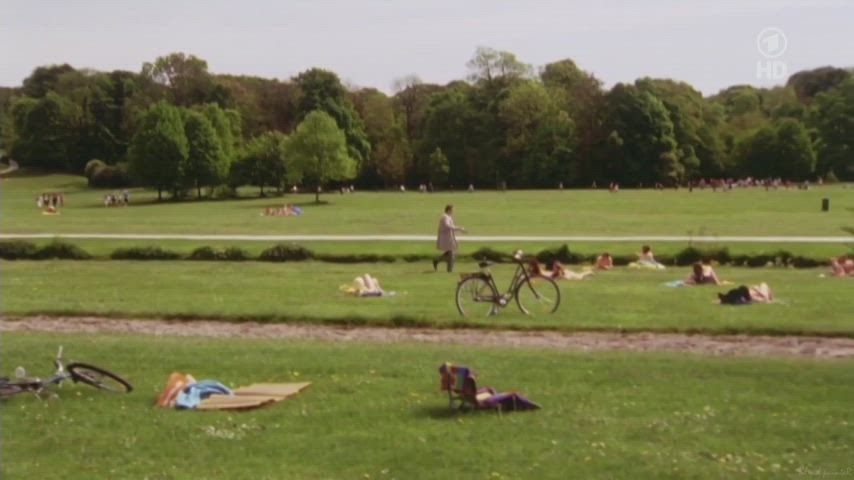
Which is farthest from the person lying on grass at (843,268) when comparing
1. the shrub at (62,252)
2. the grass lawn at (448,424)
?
the shrub at (62,252)

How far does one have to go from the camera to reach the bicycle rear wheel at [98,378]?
39.3 ft

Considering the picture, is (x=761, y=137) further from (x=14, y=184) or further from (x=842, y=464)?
(x=842, y=464)

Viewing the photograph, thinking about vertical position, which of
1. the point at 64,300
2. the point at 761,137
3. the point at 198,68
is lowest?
the point at 64,300

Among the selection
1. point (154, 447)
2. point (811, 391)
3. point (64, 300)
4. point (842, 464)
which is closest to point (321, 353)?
point (154, 447)

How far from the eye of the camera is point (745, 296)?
2117cm

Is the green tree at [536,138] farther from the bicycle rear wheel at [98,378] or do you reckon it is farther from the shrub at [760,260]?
the bicycle rear wheel at [98,378]

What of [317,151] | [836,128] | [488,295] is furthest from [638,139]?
[488,295]

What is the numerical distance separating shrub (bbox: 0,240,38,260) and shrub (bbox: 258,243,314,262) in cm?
801

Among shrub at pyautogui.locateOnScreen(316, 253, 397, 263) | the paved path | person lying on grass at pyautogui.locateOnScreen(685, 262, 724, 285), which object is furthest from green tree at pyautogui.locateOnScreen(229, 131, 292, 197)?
person lying on grass at pyautogui.locateOnScreen(685, 262, 724, 285)

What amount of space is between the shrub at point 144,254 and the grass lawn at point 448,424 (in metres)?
20.4

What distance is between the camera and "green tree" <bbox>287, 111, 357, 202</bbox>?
84.1 m

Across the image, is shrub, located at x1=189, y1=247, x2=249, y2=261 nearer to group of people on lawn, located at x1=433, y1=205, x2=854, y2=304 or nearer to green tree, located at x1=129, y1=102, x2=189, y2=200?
group of people on lawn, located at x1=433, y1=205, x2=854, y2=304

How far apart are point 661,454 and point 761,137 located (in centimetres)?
9953

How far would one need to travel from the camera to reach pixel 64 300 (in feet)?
73.0
